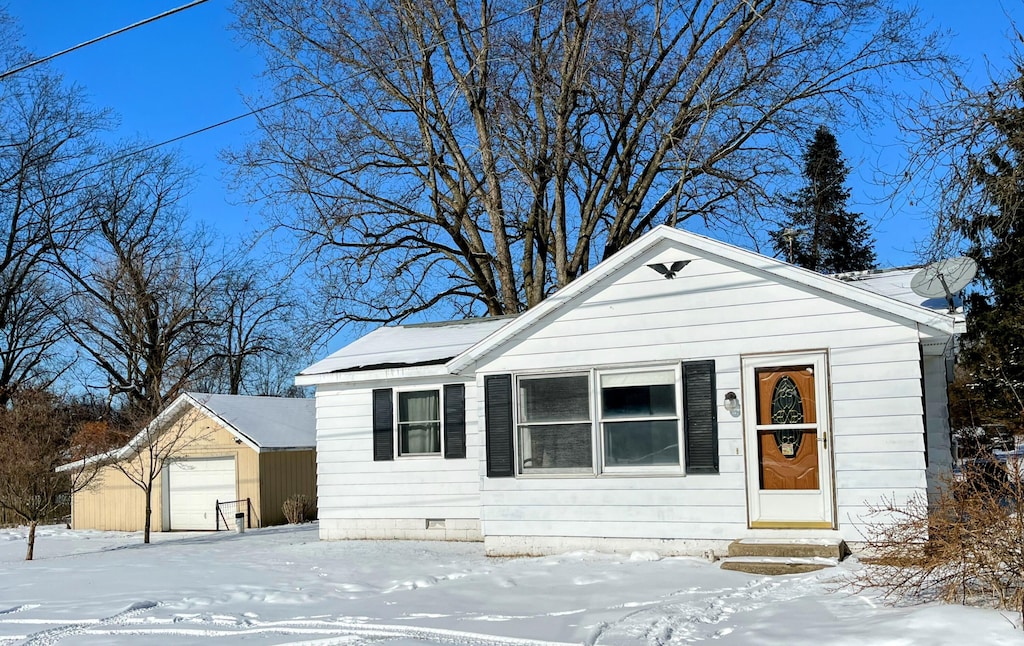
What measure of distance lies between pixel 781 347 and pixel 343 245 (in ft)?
46.5

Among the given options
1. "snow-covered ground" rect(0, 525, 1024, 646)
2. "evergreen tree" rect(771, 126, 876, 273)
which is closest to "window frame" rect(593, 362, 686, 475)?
"snow-covered ground" rect(0, 525, 1024, 646)

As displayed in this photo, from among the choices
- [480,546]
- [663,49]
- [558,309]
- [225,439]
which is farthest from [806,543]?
[225,439]

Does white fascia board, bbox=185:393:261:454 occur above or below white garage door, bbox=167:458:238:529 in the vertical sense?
above

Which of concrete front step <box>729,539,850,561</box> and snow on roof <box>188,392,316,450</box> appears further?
snow on roof <box>188,392,316,450</box>

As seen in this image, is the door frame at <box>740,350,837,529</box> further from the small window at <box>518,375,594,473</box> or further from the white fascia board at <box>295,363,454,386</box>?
the white fascia board at <box>295,363,454,386</box>

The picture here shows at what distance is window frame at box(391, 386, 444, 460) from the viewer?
1487 centimetres

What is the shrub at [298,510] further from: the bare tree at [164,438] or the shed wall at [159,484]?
the bare tree at [164,438]

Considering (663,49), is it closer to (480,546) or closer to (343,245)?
(343,245)

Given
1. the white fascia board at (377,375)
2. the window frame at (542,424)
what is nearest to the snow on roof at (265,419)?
the white fascia board at (377,375)

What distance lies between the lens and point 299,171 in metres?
22.4

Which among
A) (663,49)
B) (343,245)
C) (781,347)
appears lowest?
(781,347)

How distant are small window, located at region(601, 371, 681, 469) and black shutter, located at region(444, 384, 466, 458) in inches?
129

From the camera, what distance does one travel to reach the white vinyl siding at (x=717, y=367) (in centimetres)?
1042

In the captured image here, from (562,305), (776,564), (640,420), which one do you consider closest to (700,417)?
(640,420)
